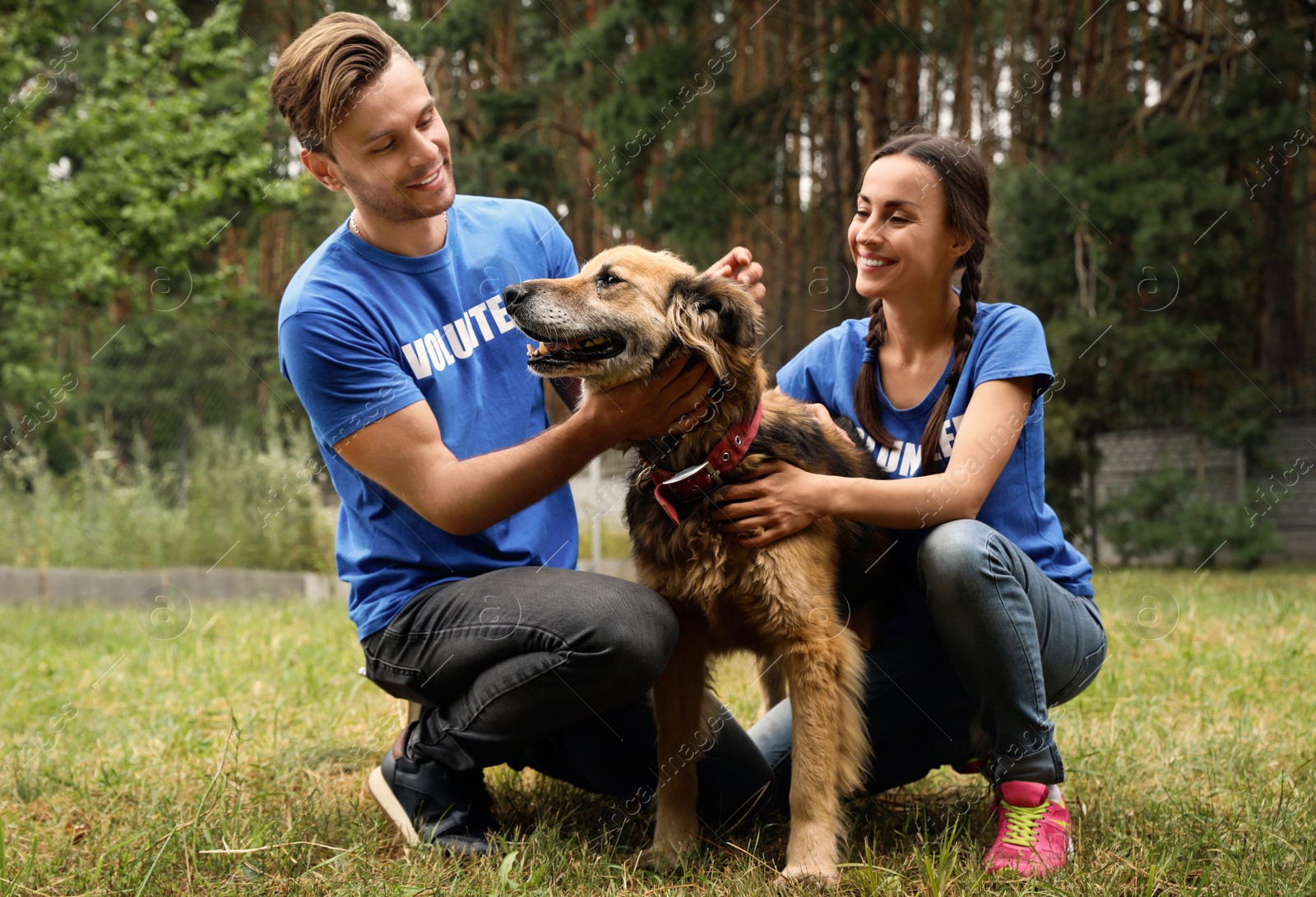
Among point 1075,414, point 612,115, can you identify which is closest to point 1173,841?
point 1075,414

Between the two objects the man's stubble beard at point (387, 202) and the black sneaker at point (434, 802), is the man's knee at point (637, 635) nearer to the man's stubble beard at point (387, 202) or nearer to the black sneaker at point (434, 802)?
the black sneaker at point (434, 802)

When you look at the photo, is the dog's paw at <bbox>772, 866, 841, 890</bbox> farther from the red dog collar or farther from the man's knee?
the red dog collar

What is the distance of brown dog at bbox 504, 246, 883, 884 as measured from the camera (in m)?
2.39

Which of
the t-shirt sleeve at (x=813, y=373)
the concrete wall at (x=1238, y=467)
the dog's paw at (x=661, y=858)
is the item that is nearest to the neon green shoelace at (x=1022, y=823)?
the dog's paw at (x=661, y=858)

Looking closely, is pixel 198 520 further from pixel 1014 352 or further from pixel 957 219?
pixel 1014 352

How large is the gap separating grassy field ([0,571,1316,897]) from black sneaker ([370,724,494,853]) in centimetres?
6

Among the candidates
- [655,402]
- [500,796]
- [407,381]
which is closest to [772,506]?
[655,402]

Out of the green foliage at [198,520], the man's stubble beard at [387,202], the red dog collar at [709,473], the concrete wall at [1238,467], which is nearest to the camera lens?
the red dog collar at [709,473]

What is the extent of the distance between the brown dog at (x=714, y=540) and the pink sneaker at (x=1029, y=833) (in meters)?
0.35

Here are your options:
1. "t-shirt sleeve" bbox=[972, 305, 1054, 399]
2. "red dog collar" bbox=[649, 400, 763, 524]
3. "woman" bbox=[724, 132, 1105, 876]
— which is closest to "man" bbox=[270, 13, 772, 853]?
"red dog collar" bbox=[649, 400, 763, 524]

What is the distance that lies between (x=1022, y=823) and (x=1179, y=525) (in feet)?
30.7

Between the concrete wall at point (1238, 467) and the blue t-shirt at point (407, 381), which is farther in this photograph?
the concrete wall at point (1238, 467)

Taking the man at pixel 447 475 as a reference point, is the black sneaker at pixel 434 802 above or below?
below

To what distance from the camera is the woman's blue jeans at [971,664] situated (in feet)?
7.64
